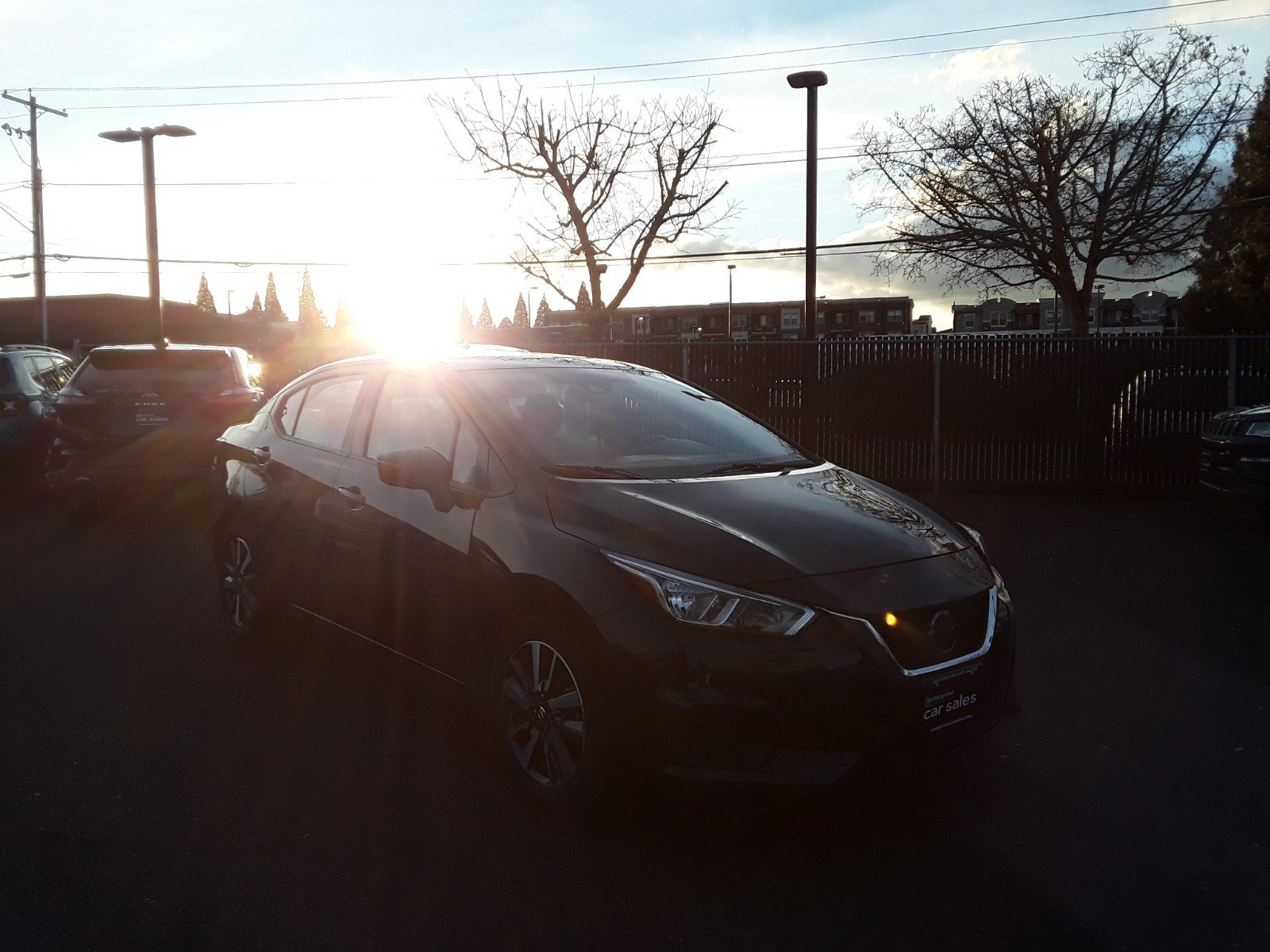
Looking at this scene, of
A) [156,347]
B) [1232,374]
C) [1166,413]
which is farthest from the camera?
[1166,413]

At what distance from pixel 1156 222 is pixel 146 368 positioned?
27951mm

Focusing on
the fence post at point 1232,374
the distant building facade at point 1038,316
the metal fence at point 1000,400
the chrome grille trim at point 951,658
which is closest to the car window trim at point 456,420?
the chrome grille trim at point 951,658

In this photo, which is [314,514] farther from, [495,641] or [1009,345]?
[1009,345]

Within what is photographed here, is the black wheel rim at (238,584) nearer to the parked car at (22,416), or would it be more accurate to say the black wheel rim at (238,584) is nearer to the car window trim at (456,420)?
the car window trim at (456,420)

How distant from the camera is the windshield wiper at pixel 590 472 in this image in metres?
3.78

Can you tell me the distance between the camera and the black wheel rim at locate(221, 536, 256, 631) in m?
5.36

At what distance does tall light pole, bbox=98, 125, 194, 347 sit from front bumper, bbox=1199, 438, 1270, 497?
2404 centimetres

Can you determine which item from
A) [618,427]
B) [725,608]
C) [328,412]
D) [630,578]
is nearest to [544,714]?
[630,578]

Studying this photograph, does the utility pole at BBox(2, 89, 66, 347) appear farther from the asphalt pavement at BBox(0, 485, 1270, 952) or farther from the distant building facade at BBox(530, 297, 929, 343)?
the distant building facade at BBox(530, 297, 929, 343)

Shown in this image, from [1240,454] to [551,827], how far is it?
26.6 feet

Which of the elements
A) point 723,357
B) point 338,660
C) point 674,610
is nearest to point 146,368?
point 338,660

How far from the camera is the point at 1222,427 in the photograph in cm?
967

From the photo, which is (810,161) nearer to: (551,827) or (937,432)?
(937,432)

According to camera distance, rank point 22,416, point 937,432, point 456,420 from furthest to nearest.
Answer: point 937,432 → point 22,416 → point 456,420
